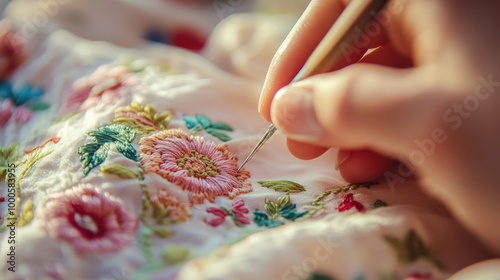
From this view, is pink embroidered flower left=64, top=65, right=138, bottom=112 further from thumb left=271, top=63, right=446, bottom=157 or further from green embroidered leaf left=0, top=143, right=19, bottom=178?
thumb left=271, top=63, right=446, bottom=157

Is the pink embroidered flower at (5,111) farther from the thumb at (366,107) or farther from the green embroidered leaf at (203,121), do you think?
the thumb at (366,107)

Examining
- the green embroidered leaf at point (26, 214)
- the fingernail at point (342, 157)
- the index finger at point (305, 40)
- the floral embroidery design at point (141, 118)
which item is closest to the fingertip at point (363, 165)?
the fingernail at point (342, 157)

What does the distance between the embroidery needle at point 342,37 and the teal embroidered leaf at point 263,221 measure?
0.14 metres

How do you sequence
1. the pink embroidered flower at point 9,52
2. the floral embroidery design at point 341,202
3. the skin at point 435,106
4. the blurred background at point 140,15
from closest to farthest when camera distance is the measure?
1. the skin at point 435,106
2. the floral embroidery design at point 341,202
3. the pink embroidered flower at point 9,52
4. the blurred background at point 140,15

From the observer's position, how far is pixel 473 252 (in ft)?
1.62

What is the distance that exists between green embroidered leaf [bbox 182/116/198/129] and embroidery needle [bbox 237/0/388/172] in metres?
0.15

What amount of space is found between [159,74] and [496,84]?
442 millimetres

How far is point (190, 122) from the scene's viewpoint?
666 millimetres

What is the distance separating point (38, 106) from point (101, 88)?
93 millimetres

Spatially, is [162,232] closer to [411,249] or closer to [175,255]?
[175,255]

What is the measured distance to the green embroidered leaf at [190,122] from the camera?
2.16ft

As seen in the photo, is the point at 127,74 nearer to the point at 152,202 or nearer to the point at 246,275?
the point at 152,202

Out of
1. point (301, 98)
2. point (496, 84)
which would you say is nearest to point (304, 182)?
point (301, 98)

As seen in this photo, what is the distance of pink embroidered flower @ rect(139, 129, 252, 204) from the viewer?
0.56 meters
